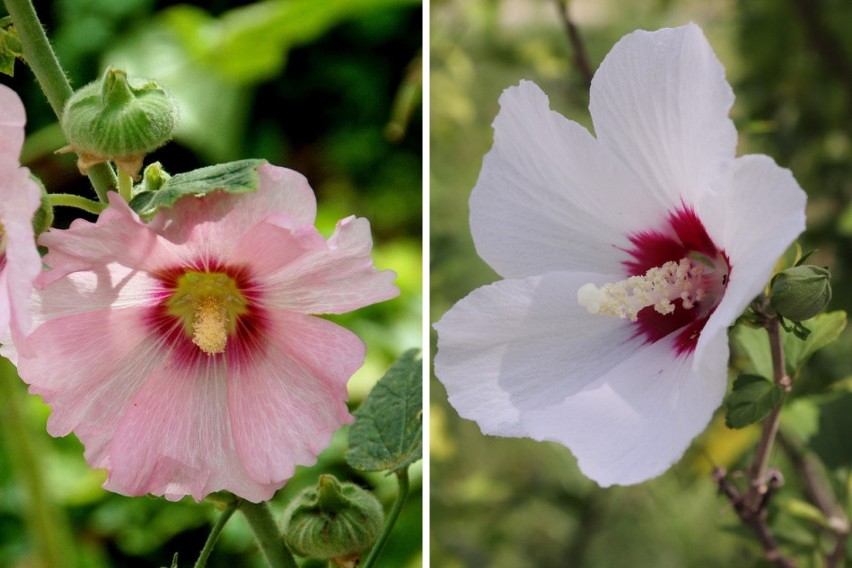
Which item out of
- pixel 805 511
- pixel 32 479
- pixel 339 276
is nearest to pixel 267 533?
pixel 339 276

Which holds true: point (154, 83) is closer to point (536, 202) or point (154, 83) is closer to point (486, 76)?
point (536, 202)

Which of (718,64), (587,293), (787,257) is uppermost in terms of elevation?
(718,64)

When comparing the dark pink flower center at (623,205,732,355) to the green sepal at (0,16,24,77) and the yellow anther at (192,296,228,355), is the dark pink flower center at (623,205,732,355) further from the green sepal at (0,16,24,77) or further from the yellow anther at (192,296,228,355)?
the green sepal at (0,16,24,77)

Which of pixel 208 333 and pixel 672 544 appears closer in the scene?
pixel 208 333

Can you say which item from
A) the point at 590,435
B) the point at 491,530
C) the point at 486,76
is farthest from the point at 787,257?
the point at 486,76

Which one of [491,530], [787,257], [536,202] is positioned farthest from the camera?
[491,530]

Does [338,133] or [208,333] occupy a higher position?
[208,333]

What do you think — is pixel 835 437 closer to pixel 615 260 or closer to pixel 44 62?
pixel 615 260

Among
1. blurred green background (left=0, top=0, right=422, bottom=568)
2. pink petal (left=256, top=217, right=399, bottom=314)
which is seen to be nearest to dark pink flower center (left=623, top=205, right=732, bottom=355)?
pink petal (left=256, top=217, right=399, bottom=314)
